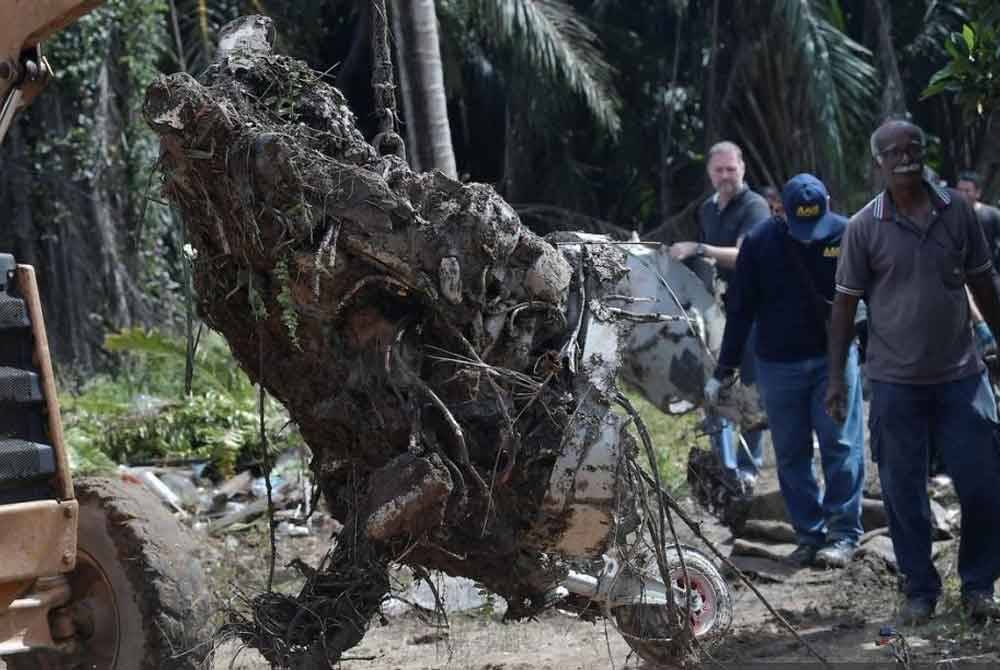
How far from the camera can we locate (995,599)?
658 cm

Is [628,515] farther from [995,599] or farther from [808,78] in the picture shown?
[808,78]

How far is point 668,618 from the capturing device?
17.9ft

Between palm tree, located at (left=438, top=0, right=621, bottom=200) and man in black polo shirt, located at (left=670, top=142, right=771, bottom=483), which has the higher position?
palm tree, located at (left=438, top=0, right=621, bottom=200)

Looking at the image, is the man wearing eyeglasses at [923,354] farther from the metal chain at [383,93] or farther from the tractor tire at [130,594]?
the tractor tire at [130,594]

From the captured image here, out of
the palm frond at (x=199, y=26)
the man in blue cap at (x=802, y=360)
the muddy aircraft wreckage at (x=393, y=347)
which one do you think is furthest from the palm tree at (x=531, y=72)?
the muddy aircraft wreckage at (x=393, y=347)

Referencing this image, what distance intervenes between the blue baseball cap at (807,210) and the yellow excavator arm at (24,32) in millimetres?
3967

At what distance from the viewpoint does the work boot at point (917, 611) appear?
6.58 metres

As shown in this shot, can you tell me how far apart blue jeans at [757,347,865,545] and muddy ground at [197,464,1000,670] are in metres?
0.29

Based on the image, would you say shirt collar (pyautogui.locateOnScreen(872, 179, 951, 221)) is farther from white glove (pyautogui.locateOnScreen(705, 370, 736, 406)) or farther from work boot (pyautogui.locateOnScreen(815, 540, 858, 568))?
work boot (pyautogui.locateOnScreen(815, 540, 858, 568))

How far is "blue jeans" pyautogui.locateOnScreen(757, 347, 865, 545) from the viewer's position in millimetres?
7871

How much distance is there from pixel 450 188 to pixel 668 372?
3254 mm

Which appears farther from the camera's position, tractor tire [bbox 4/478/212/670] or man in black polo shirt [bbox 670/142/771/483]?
man in black polo shirt [bbox 670/142/771/483]

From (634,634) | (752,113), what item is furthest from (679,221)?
(634,634)

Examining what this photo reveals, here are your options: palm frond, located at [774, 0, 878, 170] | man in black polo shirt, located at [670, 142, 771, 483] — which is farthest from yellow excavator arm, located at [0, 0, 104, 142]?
Result: palm frond, located at [774, 0, 878, 170]
